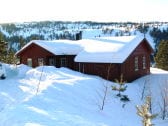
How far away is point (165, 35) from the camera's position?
509ft

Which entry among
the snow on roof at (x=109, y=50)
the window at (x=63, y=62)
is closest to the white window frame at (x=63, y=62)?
the window at (x=63, y=62)

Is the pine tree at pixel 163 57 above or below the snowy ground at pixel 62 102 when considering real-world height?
below

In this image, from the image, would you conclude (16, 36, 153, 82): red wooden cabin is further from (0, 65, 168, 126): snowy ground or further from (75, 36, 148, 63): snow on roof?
(0, 65, 168, 126): snowy ground

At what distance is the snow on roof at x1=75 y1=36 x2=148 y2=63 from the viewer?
26172 millimetres

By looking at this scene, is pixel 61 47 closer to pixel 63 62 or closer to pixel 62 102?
pixel 63 62

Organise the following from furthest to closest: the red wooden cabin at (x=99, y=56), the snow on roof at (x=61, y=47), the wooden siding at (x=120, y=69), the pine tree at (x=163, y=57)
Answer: the pine tree at (x=163, y=57) → the snow on roof at (x=61, y=47) → the red wooden cabin at (x=99, y=56) → the wooden siding at (x=120, y=69)

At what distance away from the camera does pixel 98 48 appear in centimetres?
2817

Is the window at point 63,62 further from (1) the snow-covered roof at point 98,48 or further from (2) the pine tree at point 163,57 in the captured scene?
(2) the pine tree at point 163,57

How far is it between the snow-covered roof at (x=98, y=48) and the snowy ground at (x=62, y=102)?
8.38ft

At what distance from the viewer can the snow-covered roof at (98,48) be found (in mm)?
26375

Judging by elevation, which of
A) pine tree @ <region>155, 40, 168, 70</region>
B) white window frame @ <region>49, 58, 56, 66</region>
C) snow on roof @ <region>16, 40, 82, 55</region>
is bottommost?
pine tree @ <region>155, 40, 168, 70</region>

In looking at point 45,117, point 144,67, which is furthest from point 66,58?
point 45,117

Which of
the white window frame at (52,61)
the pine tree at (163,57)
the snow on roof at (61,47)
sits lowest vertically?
the pine tree at (163,57)

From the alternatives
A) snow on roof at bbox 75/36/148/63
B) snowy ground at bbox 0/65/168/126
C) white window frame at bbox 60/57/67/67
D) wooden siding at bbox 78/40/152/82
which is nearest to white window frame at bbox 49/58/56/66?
white window frame at bbox 60/57/67/67
